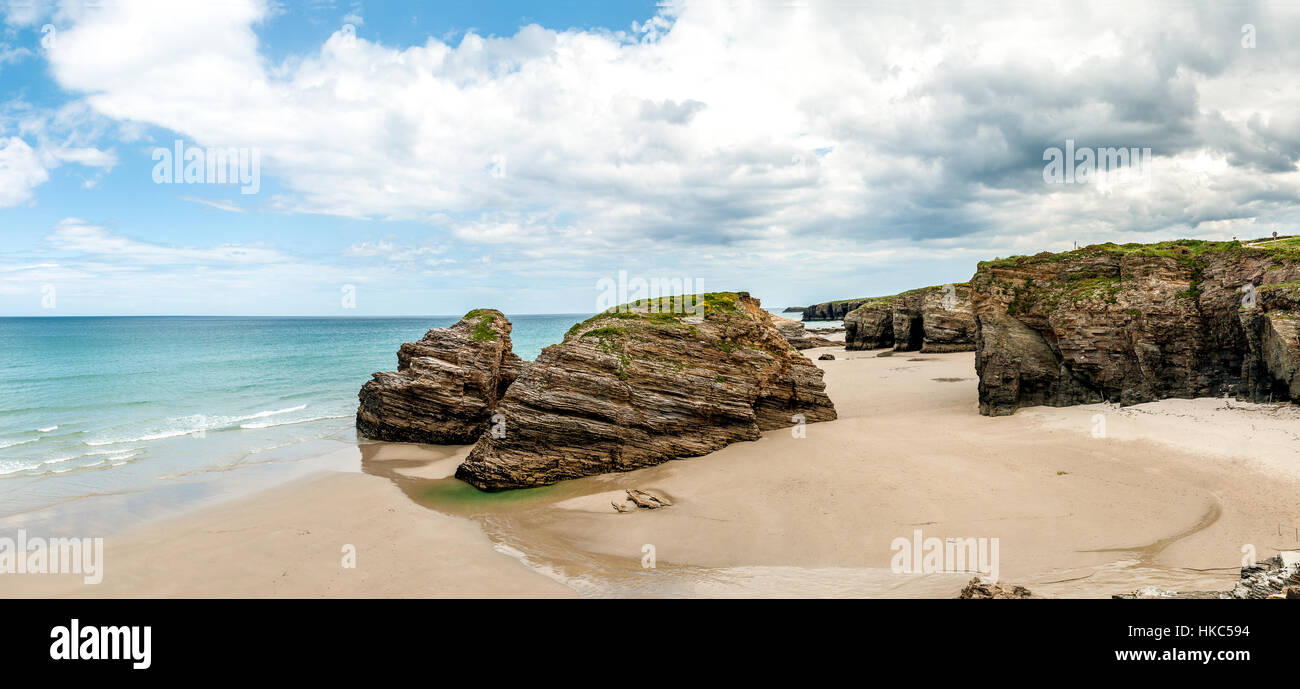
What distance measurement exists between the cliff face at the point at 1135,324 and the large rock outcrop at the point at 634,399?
9.91 metres

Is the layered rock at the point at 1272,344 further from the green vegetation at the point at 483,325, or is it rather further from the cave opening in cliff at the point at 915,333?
the cave opening in cliff at the point at 915,333

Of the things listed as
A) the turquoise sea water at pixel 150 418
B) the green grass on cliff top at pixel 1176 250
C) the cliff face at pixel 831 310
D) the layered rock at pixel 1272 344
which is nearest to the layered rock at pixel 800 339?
the green grass on cliff top at pixel 1176 250

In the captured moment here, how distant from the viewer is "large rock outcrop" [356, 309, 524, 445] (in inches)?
1075

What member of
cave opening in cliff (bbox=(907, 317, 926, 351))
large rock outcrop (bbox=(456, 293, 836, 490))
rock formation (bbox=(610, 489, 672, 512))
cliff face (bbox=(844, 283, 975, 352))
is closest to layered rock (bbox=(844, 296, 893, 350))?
cliff face (bbox=(844, 283, 975, 352))

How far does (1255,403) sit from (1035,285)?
796 centimetres

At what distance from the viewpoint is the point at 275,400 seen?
139ft

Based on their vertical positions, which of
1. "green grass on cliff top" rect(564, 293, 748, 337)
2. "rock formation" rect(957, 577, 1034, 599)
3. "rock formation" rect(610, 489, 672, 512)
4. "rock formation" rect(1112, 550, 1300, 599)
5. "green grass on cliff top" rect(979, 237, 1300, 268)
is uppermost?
"green grass on cliff top" rect(979, 237, 1300, 268)

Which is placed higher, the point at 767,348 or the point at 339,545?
the point at 767,348

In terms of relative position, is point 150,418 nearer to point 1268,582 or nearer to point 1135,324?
point 1268,582

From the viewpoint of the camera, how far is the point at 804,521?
15.5 metres

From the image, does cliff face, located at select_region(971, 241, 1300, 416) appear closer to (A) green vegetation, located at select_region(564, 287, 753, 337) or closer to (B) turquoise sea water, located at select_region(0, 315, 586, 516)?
(A) green vegetation, located at select_region(564, 287, 753, 337)

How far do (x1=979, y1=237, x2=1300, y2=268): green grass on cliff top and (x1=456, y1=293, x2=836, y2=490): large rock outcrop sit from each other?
12121mm
